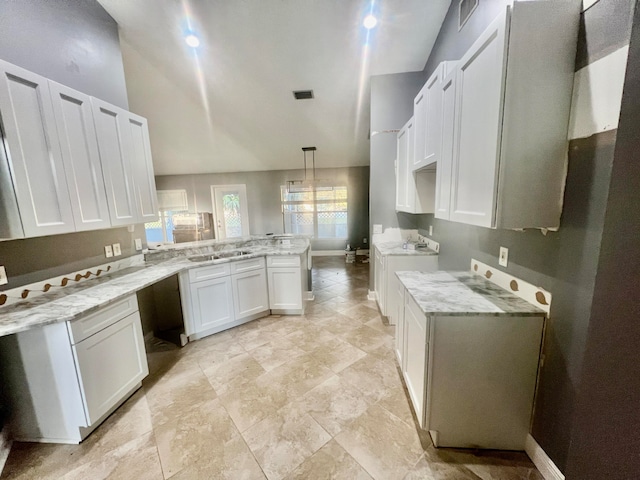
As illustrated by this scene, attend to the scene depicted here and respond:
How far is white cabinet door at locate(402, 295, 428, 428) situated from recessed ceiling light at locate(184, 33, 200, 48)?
354cm

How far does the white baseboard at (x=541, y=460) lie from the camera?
1151 mm

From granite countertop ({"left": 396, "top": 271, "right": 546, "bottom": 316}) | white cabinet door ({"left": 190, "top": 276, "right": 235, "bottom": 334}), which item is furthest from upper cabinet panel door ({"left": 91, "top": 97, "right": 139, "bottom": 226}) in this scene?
granite countertop ({"left": 396, "top": 271, "right": 546, "bottom": 316})

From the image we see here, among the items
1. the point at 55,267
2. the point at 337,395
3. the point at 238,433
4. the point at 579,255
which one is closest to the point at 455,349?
the point at 579,255

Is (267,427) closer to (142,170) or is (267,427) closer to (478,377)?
(478,377)

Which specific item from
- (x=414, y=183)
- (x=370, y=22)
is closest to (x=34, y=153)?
(x=414, y=183)

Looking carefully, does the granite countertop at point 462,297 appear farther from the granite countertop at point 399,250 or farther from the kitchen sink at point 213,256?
the kitchen sink at point 213,256

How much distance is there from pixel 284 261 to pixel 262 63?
8.52 feet

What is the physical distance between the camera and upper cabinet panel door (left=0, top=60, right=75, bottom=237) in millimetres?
1374

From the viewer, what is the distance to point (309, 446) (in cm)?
141

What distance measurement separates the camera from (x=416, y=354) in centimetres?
144

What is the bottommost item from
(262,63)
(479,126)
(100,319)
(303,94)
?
(100,319)

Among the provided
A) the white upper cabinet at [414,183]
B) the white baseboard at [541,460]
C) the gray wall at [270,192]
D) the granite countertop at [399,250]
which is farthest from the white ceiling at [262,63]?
the white baseboard at [541,460]

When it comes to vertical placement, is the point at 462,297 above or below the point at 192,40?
below

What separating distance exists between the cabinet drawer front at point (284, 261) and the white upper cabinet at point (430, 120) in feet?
5.59
